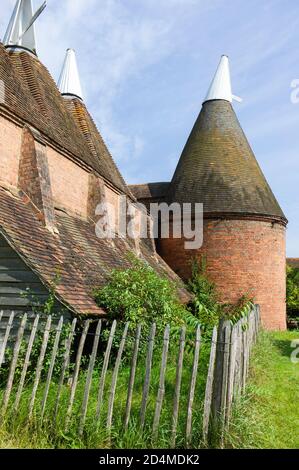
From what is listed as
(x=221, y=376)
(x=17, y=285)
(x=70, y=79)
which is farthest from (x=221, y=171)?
(x=221, y=376)

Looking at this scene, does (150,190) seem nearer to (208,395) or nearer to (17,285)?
(17,285)

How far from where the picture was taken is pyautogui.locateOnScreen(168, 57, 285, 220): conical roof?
17969mm

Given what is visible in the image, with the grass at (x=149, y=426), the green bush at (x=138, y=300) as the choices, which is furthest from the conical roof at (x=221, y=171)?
the grass at (x=149, y=426)

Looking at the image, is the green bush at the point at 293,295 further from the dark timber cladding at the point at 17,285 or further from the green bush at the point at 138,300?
the dark timber cladding at the point at 17,285

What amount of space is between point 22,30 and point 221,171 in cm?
945

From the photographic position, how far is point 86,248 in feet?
34.1

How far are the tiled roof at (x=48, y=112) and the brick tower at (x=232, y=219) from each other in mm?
3608

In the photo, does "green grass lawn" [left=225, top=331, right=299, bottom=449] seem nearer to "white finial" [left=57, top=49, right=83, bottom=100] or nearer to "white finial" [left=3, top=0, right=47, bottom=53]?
"white finial" [left=3, top=0, right=47, bottom=53]

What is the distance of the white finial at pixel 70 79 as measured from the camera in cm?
1806

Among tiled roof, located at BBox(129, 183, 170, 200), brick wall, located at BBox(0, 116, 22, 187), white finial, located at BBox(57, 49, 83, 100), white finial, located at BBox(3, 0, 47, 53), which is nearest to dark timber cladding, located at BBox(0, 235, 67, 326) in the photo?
brick wall, located at BBox(0, 116, 22, 187)

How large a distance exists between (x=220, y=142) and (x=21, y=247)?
13890 mm

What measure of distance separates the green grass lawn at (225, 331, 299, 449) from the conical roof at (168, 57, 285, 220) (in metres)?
8.55

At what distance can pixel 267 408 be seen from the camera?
241 inches

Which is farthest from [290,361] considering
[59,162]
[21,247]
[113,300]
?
[59,162]
